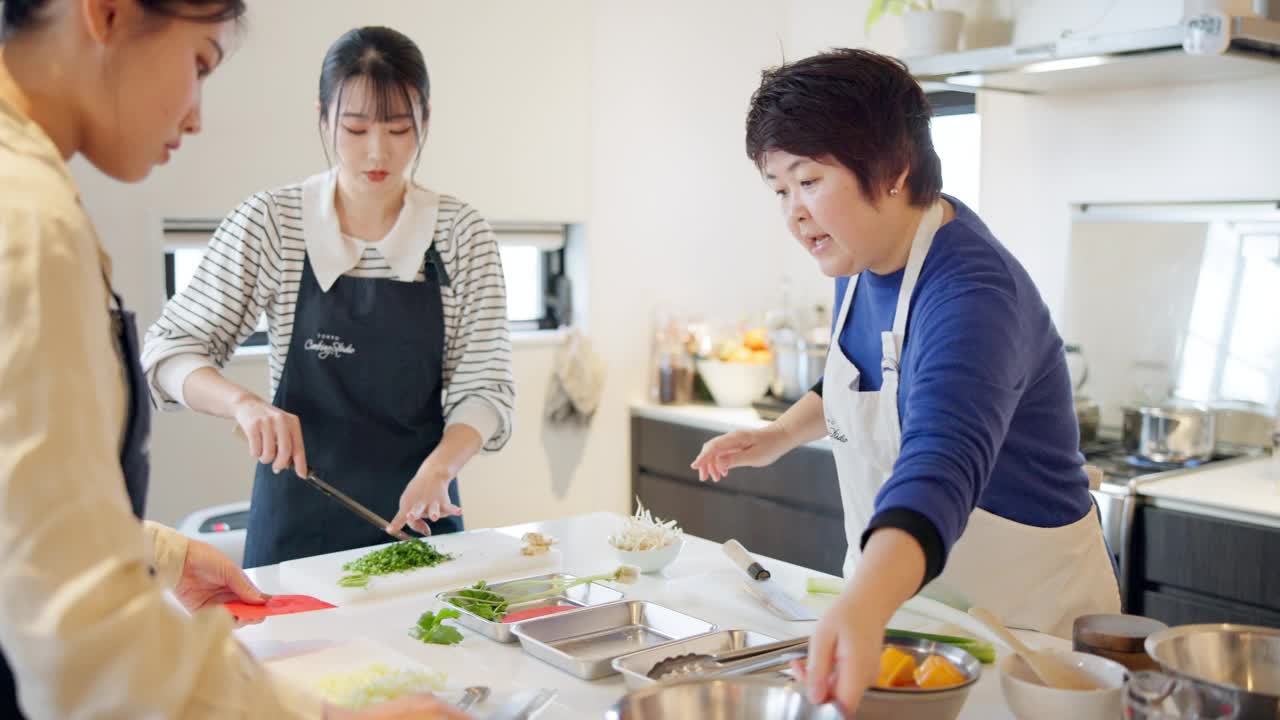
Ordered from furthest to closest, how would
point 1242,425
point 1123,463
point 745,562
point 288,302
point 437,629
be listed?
point 1242,425
point 1123,463
point 288,302
point 745,562
point 437,629

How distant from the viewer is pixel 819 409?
199 centimetres

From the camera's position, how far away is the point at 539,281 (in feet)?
13.2

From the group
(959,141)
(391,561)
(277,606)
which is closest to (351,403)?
(391,561)

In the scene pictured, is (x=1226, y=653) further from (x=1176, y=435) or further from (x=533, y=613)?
(x=1176, y=435)

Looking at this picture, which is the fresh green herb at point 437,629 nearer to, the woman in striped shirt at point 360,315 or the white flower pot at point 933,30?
the woman in striped shirt at point 360,315

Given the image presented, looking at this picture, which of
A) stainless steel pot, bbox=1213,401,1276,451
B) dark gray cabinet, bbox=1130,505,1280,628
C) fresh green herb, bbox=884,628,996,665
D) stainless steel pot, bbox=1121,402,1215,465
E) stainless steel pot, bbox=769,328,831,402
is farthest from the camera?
stainless steel pot, bbox=769,328,831,402

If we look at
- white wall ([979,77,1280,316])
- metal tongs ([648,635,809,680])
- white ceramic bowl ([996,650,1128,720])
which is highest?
white wall ([979,77,1280,316])

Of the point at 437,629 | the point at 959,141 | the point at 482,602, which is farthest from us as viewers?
the point at 959,141

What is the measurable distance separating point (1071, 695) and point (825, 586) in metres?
0.60

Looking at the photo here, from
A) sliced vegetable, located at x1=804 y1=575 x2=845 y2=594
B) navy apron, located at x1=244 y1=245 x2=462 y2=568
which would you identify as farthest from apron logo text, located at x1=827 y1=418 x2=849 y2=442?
navy apron, located at x1=244 y1=245 x2=462 y2=568

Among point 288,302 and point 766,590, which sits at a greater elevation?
point 288,302

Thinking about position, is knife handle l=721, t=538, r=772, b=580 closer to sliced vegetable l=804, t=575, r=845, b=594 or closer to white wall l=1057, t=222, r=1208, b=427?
sliced vegetable l=804, t=575, r=845, b=594

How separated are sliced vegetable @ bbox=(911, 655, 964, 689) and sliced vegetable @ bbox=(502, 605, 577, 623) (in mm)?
557

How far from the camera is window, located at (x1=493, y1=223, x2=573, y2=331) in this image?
3949 mm
